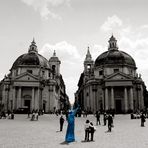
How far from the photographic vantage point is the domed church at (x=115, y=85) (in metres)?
66.1

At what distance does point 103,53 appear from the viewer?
3063 inches

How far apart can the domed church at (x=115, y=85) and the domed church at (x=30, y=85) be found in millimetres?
13181

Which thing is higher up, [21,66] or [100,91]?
[21,66]

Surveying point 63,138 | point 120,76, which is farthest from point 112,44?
point 63,138

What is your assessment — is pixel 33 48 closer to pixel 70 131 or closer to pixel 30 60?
pixel 30 60

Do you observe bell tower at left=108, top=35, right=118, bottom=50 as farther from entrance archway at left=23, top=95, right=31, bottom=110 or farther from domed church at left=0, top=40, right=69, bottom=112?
entrance archway at left=23, top=95, right=31, bottom=110

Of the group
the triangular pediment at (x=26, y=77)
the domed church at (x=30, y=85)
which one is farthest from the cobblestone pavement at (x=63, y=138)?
the triangular pediment at (x=26, y=77)

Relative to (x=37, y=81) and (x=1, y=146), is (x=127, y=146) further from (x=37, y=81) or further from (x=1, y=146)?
(x=37, y=81)

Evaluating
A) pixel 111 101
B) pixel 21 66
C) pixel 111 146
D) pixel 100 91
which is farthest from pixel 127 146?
pixel 21 66

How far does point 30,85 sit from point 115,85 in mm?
25231

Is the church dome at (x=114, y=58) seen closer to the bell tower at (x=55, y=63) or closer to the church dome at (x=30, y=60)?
the church dome at (x=30, y=60)

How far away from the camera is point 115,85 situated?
66.1 metres

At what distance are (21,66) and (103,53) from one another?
27756 millimetres

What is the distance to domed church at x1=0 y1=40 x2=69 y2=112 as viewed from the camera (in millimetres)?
68250
